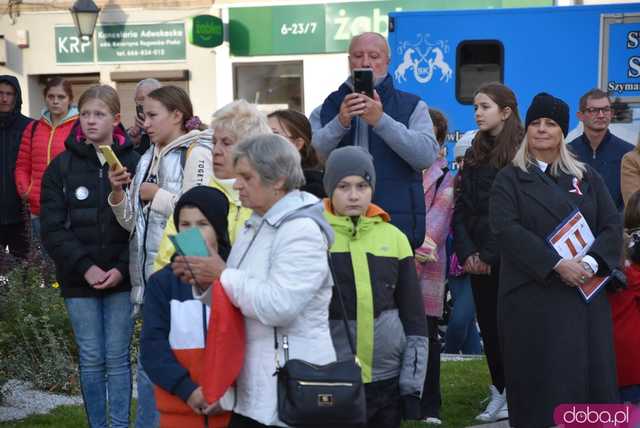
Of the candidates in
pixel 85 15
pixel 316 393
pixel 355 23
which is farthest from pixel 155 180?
pixel 355 23

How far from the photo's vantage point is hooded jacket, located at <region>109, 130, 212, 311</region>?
5.60 metres

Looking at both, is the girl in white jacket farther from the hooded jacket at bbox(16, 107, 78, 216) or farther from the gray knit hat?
the hooded jacket at bbox(16, 107, 78, 216)

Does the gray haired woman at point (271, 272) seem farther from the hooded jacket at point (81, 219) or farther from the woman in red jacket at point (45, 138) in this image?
the woman in red jacket at point (45, 138)

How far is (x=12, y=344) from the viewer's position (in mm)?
8320

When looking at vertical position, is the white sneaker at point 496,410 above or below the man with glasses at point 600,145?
below

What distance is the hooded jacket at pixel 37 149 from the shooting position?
9344 millimetres

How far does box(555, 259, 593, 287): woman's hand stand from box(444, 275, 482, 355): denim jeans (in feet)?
8.13

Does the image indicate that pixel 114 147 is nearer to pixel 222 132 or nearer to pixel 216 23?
pixel 222 132

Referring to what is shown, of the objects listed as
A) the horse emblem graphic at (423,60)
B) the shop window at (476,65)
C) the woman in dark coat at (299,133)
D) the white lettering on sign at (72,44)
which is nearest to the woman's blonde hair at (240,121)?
the woman in dark coat at (299,133)

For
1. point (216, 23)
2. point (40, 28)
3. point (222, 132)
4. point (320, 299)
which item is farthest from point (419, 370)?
point (40, 28)

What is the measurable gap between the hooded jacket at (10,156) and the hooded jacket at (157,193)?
4.40 metres

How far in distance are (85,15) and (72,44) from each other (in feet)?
6.08

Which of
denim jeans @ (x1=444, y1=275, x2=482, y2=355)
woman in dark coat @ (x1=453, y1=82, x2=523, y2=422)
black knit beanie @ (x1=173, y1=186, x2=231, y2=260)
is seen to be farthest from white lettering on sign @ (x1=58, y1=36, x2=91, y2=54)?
black knit beanie @ (x1=173, y1=186, x2=231, y2=260)

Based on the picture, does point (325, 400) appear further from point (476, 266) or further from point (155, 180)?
point (476, 266)
